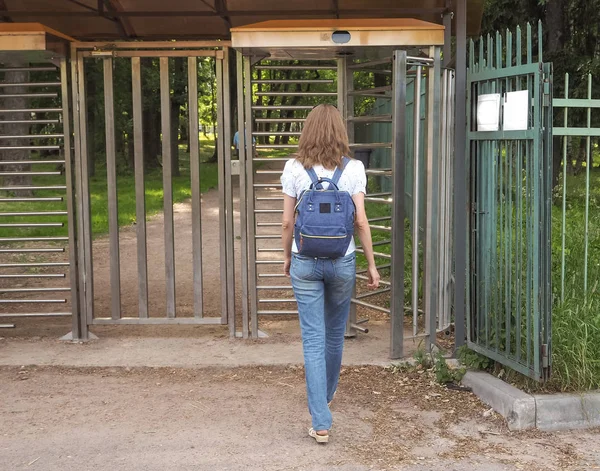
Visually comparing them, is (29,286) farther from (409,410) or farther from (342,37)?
(409,410)

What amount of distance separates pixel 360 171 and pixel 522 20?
1357 cm

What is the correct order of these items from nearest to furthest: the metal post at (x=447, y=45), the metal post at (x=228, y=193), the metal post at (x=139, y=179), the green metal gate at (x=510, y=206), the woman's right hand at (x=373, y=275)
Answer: the woman's right hand at (x=373, y=275) → the green metal gate at (x=510, y=206) → the metal post at (x=447, y=45) → the metal post at (x=228, y=193) → the metal post at (x=139, y=179)

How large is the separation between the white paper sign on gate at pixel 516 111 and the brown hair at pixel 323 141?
1209 millimetres

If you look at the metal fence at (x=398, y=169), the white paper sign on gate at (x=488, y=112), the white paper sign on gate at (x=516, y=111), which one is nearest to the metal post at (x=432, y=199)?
the metal fence at (x=398, y=169)

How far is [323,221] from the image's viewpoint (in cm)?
464

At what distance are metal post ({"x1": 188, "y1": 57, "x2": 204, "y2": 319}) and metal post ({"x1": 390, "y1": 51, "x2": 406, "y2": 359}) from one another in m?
1.93

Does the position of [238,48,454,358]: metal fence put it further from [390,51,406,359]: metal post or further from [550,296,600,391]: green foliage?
[550,296,600,391]: green foliage

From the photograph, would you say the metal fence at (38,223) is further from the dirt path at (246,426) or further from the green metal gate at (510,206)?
the green metal gate at (510,206)

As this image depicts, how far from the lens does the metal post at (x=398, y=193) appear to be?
6172mm

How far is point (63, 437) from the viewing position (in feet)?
16.5

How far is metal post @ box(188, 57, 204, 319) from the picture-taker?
746cm

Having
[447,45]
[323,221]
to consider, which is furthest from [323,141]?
[447,45]

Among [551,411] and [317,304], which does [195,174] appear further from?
[551,411]

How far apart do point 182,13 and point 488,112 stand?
11.9ft
